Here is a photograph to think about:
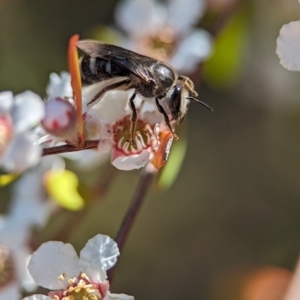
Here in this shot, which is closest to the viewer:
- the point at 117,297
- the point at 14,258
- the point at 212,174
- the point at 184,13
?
the point at 117,297

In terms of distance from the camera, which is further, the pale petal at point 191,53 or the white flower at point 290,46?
the pale petal at point 191,53

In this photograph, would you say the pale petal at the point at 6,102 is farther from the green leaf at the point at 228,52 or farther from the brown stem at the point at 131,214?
the green leaf at the point at 228,52

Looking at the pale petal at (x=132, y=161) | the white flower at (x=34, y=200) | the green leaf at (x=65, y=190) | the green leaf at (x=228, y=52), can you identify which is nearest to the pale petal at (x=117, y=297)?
the pale petal at (x=132, y=161)

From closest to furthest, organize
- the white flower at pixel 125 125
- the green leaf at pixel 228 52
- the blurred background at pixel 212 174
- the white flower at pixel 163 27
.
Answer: the white flower at pixel 125 125, the white flower at pixel 163 27, the green leaf at pixel 228 52, the blurred background at pixel 212 174

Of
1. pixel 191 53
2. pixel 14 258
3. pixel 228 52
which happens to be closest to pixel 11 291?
pixel 14 258

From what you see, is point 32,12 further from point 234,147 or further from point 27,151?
point 27,151

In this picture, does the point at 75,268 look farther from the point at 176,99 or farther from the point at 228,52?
the point at 228,52
